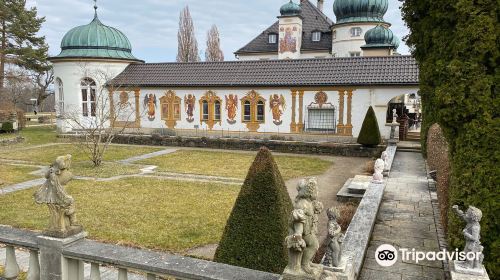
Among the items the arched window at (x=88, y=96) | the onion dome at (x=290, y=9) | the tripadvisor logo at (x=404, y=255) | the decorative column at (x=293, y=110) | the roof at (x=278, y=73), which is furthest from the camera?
the onion dome at (x=290, y=9)

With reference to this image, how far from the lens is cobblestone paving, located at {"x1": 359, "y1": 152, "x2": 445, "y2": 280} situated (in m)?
6.29

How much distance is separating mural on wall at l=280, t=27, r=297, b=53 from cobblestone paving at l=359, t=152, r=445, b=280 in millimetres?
27860

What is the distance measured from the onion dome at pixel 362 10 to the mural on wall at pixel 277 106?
15528mm

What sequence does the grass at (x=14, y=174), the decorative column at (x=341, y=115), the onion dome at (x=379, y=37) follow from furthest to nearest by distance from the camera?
the onion dome at (x=379, y=37)
the decorative column at (x=341, y=115)
the grass at (x=14, y=174)

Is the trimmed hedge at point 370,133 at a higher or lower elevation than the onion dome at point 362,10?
lower

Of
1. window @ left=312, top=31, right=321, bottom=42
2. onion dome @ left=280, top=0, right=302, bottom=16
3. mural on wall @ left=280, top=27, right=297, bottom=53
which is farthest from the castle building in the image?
mural on wall @ left=280, top=27, right=297, bottom=53

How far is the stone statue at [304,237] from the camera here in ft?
12.2

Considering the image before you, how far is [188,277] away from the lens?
428 cm

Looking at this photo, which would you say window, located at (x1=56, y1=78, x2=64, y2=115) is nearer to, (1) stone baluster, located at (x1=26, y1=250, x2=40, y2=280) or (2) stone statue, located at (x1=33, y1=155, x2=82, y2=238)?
(1) stone baluster, located at (x1=26, y1=250, x2=40, y2=280)

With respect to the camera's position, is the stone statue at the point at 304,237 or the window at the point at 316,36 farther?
the window at the point at 316,36

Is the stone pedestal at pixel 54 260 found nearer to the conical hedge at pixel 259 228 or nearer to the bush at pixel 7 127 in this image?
the conical hedge at pixel 259 228

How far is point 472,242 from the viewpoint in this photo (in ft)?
15.8

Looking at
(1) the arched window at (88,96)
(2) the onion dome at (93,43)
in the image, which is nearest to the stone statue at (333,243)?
(1) the arched window at (88,96)

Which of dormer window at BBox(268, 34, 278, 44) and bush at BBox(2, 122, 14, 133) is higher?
dormer window at BBox(268, 34, 278, 44)
